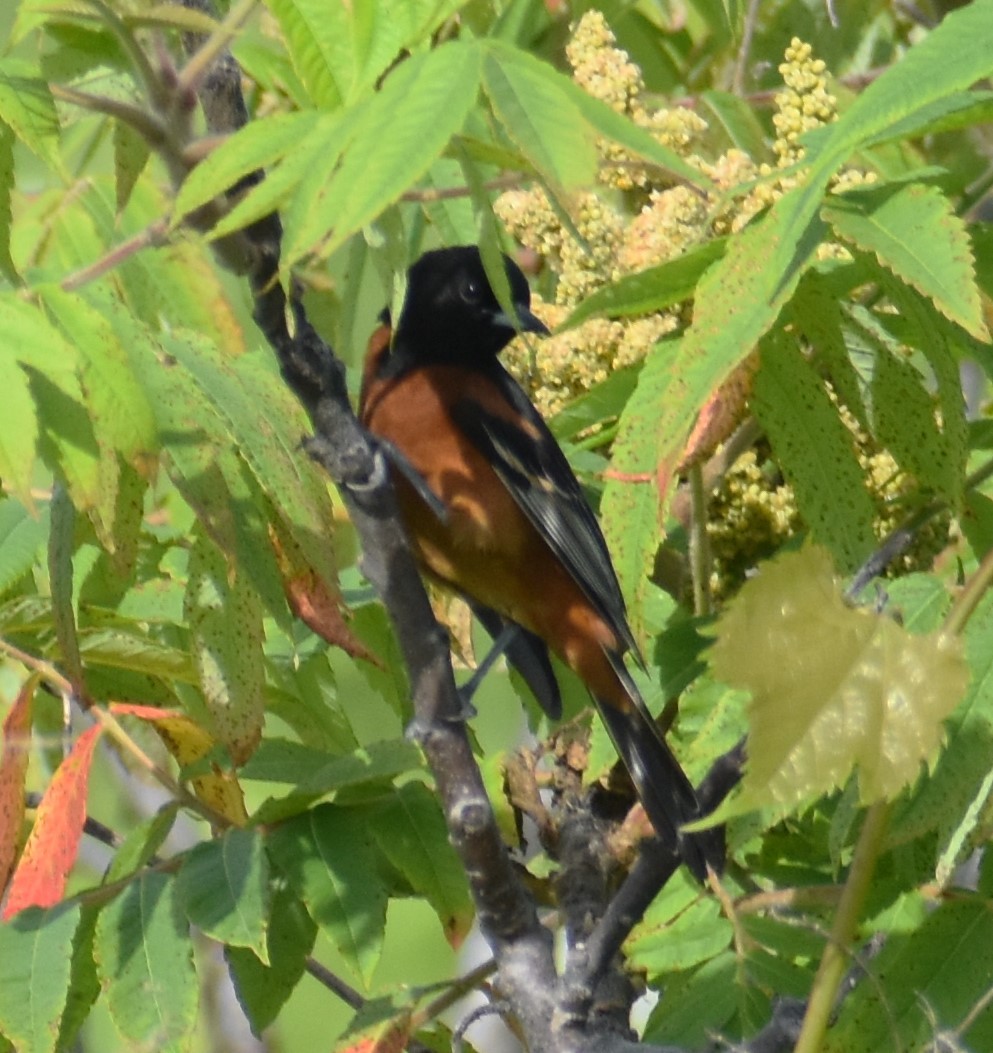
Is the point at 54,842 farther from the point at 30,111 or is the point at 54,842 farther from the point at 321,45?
the point at 321,45

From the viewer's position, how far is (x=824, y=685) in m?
1.48

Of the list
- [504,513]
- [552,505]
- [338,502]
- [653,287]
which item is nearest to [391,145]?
[653,287]

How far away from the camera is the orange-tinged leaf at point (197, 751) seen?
2.43m

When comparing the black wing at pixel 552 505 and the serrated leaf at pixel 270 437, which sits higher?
the serrated leaf at pixel 270 437

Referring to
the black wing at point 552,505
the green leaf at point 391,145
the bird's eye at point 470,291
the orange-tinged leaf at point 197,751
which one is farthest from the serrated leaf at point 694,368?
the bird's eye at point 470,291

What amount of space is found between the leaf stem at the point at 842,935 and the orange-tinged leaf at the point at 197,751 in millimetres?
993

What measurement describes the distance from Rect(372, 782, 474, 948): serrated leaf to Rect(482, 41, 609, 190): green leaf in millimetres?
1147

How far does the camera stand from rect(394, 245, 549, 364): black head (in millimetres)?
3859

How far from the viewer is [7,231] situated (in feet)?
6.00

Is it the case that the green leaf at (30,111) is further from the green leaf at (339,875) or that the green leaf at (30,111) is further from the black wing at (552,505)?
the black wing at (552,505)

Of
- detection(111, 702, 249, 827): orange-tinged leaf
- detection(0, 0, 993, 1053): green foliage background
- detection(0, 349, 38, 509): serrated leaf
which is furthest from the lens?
detection(111, 702, 249, 827): orange-tinged leaf

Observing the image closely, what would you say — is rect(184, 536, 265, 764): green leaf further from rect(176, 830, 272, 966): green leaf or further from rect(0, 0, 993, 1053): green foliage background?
rect(176, 830, 272, 966): green leaf

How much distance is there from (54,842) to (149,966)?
24cm

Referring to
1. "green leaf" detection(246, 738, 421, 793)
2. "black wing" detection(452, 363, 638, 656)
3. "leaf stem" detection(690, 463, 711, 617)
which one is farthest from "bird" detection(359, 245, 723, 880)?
"green leaf" detection(246, 738, 421, 793)
